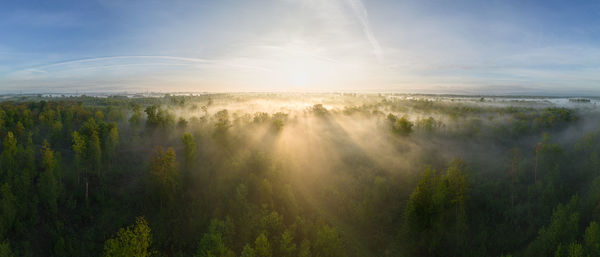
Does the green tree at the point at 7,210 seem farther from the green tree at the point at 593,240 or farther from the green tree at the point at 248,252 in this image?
the green tree at the point at 593,240

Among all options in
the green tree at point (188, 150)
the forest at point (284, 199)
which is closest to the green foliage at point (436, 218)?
the forest at point (284, 199)

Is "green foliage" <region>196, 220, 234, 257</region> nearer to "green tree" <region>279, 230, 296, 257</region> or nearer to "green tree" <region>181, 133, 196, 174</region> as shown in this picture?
"green tree" <region>279, 230, 296, 257</region>

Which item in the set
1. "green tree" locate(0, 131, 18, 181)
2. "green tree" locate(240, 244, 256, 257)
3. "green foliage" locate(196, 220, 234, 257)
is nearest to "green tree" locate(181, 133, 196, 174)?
"green foliage" locate(196, 220, 234, 257)

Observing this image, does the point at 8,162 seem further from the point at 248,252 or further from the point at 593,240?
the point at 593,240

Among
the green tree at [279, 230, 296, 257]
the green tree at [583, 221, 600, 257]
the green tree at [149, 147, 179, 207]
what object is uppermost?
the green tree at [149, 147, 179, 207]

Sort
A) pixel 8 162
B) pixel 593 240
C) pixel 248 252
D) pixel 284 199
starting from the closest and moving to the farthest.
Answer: pixel 593 240, pixel 248 252, pixel 284 199, pixel 8 162

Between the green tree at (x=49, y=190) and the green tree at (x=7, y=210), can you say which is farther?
the green tree at (x=49, y=190)

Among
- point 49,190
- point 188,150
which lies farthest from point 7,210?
point 188,150

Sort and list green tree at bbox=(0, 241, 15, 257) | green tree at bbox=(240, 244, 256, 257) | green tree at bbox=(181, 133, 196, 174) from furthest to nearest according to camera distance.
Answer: green tree at bbox=(181, 133, 196, 174), green tree at bbox=(0, 241, 15, 257), green tree at bbox=(240, 244, 256, 257)

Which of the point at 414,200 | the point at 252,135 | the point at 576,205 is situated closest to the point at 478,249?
the point at 414,200

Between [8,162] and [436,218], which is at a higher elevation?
[8,162]

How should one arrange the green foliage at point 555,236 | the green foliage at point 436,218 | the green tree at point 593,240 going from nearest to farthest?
the green tree at point 593,240 → the green foliage at point 555,236 → the green foliage at point 436,218

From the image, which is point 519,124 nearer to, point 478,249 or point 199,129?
point 478,249
